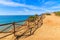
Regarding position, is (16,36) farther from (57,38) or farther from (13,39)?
(57,38)

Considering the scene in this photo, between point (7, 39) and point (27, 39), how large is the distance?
155 cm

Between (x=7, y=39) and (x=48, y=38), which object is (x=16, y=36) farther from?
(x=48, y=38)

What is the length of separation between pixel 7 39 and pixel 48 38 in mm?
2941

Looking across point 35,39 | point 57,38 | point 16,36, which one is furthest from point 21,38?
point 57,38

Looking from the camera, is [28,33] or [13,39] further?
[28,33]

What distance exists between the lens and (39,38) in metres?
9.67

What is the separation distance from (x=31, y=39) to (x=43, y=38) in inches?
34.2

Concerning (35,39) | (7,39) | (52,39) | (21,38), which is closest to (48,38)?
(52,39)

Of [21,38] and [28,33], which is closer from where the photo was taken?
[21,38]

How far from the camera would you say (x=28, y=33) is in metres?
11.1

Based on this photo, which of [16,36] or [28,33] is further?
[28,33]

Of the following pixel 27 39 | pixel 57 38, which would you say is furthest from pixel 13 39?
pixel 57 38

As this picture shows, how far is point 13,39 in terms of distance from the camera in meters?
9.51

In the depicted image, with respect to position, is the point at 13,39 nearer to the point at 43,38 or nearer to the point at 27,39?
the point at 27,39
